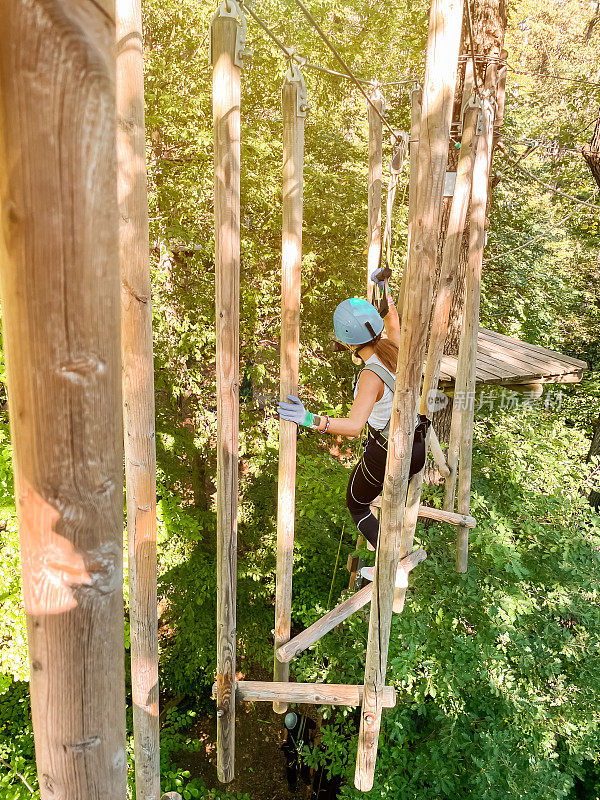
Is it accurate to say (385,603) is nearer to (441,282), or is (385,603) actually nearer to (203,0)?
(441,282)

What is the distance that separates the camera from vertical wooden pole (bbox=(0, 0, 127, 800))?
2.29 ft

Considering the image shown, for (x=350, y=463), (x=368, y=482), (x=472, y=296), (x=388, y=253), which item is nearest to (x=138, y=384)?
(x=368, y=482)

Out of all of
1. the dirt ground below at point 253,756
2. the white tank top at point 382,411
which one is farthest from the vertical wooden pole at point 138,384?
the dirt ground below at point 253,756

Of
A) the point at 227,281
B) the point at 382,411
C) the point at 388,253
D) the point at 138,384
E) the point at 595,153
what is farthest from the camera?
the point at 595,153

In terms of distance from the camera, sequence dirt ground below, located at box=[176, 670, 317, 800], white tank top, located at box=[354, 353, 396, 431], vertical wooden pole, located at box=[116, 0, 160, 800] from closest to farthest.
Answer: vertical wooden pole, located at box=[116, 0, 160, 800]
white tank top, located at box=[354, 353, 396, 431]
dirt ground below, located at box=[176, 670, 317, 800]

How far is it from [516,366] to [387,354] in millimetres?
2061

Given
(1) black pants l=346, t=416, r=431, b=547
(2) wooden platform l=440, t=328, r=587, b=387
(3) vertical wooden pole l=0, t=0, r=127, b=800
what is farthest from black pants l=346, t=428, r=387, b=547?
(3) vertical wooden pole l=0, t=0, r=127, b=800

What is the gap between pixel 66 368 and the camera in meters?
0.77

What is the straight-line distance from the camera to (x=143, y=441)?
1844 millimetres

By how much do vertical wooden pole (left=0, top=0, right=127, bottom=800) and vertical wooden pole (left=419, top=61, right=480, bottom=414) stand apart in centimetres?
248

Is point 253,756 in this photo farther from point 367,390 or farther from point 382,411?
point 367,390

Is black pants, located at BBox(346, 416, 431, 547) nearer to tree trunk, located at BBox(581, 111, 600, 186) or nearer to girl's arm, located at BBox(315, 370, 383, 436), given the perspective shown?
girl's arm, located at BBox(315, 370, 383, 436)

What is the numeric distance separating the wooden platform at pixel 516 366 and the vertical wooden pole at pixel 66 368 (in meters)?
3.53

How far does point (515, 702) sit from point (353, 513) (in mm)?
2435
